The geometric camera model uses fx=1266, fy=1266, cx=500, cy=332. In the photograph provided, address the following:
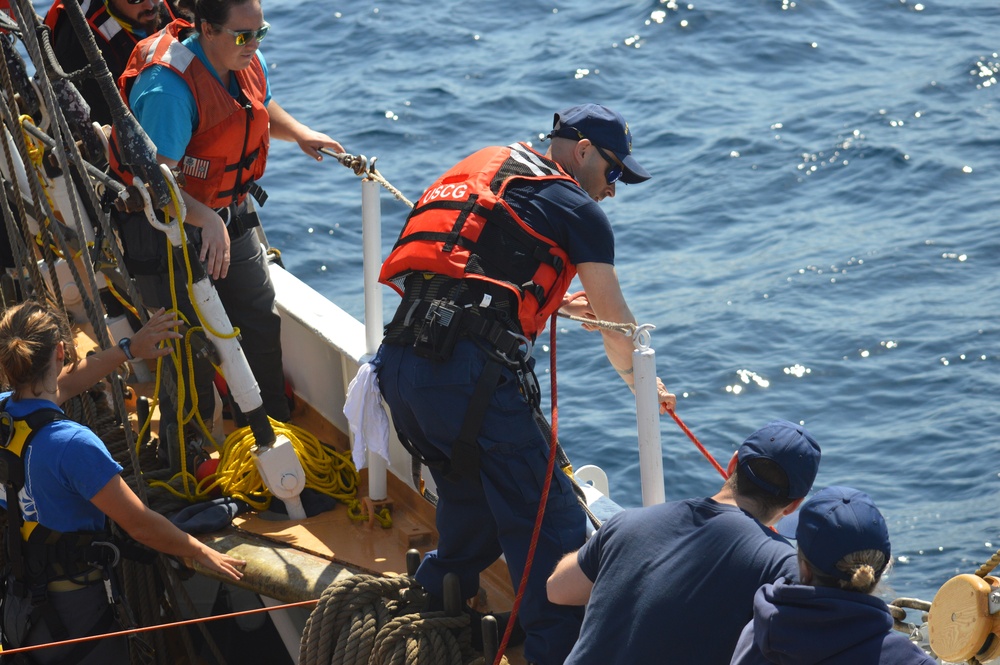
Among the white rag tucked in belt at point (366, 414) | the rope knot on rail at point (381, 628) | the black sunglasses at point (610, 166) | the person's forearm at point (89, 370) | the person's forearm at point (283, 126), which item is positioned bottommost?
→ the rope knot on rail at point (381, 628)

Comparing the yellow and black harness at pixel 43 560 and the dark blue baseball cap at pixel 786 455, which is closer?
the dark blue baseball cap at pixel 786 455

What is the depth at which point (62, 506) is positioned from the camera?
3455 mm

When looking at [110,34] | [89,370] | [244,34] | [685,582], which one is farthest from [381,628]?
[110,34]

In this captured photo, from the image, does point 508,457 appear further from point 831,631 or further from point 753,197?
point 753,197

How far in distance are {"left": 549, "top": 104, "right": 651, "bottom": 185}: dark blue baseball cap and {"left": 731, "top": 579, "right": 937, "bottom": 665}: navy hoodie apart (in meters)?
1.50

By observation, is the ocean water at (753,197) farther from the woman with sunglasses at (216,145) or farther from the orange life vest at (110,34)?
the orange life vest at (110,34)

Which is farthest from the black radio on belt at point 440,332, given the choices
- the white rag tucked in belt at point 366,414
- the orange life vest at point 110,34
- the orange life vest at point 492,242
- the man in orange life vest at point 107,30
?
the orange life vest at point 110,34

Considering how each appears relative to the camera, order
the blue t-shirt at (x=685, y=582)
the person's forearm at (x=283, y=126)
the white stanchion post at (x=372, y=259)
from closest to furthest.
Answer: the blue t-shirt at (x=685, y=582)
the white stanchion post at (x=372, y=259)
the person's forearm at (x=283, y=126)

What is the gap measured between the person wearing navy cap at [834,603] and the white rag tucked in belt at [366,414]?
1486 mm

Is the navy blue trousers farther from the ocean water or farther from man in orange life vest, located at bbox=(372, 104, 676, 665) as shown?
the ocean water

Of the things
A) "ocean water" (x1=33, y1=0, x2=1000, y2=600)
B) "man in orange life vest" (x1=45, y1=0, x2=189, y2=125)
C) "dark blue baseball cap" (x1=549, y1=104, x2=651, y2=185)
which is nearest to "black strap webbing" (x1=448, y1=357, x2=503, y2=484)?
"dark blue baseball cap" (x1=549, y1=104, x2=651, y2=185)

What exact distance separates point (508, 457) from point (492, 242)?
0.58 metres

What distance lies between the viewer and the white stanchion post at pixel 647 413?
3391mm

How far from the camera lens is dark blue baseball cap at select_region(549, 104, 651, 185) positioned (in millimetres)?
3525
